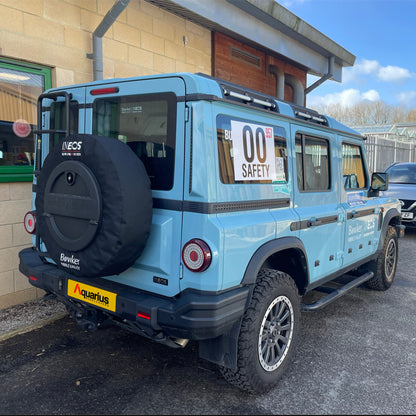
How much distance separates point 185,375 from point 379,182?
3.18 metres

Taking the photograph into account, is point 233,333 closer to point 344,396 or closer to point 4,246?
point 344,396

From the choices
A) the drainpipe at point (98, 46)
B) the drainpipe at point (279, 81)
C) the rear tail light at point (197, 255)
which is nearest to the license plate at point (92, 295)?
the rear tail light at point (197, 255)

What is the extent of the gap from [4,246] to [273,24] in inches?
234

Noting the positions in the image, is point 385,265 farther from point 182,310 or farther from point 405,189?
point 405,189

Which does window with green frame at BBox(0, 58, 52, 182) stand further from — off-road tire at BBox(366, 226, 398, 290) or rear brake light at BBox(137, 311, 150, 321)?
off-road tire at BBox(366, 226, 398, 290)

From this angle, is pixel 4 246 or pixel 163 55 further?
pixel 163 55

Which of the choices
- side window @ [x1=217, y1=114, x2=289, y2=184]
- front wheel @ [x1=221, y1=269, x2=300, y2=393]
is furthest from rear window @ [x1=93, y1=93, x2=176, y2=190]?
front wheel @ [x1=221, y1=269, x2=300, y2=393]

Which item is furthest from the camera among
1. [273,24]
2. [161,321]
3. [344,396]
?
[273,24]

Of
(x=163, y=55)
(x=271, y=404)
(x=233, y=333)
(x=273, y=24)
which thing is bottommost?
(x=271, y=404)

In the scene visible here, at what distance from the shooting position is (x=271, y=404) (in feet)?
8.87

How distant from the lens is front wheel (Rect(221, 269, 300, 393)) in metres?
2.62

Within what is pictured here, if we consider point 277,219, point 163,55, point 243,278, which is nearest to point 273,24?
point 163,55

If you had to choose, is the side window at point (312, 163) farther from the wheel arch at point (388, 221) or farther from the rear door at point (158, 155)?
the wheel arch at point (388, 221)

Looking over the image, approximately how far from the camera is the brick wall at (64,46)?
14.0ft
